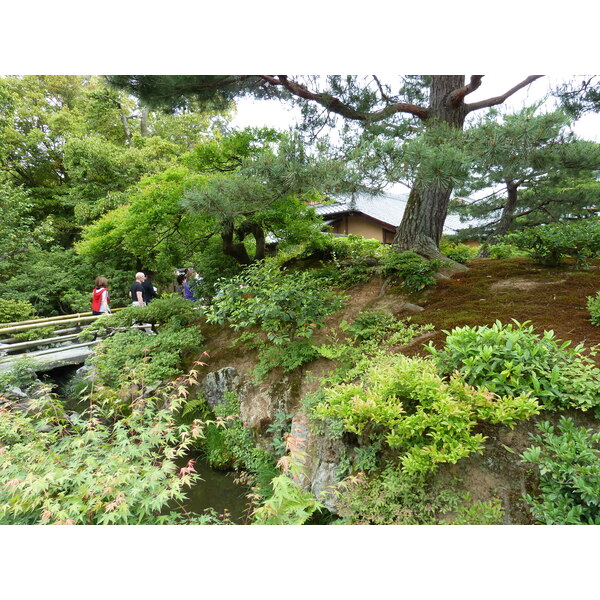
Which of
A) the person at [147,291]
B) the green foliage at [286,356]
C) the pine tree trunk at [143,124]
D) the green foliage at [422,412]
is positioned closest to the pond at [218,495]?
the green foliage at [286,356]

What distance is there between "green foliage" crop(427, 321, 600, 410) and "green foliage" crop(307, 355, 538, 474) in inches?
4.1

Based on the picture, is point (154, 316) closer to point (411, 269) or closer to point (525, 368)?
point (411, 269)

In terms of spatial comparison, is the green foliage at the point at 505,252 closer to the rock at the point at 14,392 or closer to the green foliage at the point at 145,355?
the green foliage at the point at 145,355

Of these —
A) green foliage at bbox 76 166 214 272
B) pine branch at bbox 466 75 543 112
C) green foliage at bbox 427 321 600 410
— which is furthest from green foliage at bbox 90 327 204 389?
pine branch at bbox 466 75 543 112

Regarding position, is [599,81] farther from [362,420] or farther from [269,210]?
[362,420]

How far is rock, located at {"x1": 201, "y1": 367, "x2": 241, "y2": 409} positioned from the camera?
3.83 meters

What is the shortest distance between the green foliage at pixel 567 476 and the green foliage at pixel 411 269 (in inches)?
95.8

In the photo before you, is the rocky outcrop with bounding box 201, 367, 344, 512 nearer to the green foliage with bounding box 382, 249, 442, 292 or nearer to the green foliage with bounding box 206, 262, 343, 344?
the green foliage with bounding box 206, 262, 343, 344

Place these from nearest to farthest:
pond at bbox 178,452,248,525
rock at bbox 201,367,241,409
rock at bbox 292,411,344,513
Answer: rock at bbox 292,411,344,513 → pond at bbox 178,452,248,525 → rock at bbox 201,367,241,409

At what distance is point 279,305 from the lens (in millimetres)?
3520

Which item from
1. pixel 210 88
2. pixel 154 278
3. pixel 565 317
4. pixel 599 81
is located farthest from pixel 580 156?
pixel 154 278

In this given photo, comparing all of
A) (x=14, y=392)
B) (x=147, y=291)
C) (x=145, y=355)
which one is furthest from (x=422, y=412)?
(x=147, y=291)
